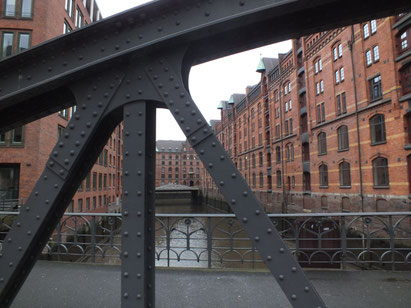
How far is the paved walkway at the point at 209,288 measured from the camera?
336 cm

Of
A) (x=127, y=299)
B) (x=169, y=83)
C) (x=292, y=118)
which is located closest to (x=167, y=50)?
(x=169, y=83)

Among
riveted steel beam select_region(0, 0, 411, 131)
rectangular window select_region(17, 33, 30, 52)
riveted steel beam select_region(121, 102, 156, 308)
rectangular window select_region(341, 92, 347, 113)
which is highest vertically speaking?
rectangular window select_region(17, 33, 30, 52)

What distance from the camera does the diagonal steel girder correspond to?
1670mm

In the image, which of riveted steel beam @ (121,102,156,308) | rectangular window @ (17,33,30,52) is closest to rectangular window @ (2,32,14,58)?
rectangular window @ (17,33,30,52)

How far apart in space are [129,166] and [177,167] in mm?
95151

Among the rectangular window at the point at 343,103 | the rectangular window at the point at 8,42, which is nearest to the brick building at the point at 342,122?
the rectangular window at the point at 343,103

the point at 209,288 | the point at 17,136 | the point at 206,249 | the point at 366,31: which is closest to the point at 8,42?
the point at 17,136

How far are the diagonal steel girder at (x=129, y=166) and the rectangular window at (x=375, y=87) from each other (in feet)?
62.8

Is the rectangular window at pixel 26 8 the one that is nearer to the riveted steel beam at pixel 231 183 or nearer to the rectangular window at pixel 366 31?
the riveted steel beam at pixel 231 183

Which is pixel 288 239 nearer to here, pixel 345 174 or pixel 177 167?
pixel 345 174

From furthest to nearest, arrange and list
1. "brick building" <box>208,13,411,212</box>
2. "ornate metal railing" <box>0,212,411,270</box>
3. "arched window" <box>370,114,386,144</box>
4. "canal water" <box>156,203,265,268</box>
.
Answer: "arched window" <box>370,114,386,144</box>, "brick building" <box>208,13,411,212</box>, "canal water" <box>156,203,265,268</box>, "ornate metal railing" <box>0,212,411,270</box>

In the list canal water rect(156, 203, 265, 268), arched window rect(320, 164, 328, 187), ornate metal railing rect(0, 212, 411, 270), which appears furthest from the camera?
arched window rect(320, 164, 328, 187)

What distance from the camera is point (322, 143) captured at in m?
23.6

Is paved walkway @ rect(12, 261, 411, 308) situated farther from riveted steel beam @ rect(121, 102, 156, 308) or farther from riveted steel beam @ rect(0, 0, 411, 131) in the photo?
riveted steel beam @ rect(0, 0, 411, 131)
